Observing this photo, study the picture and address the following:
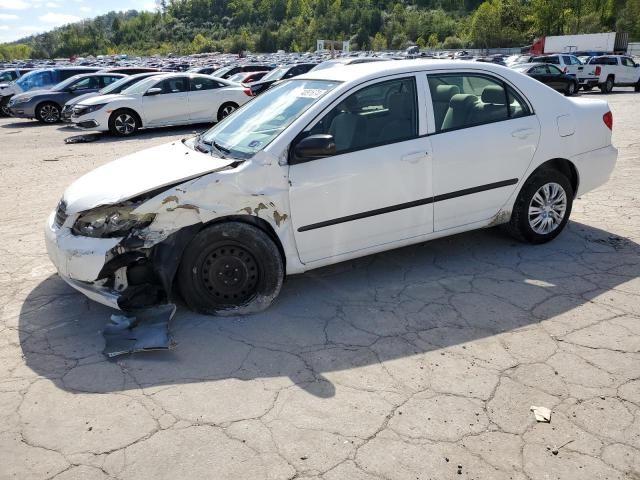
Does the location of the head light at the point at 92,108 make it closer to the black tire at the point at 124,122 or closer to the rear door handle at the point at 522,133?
the black tire at the point at 124,122

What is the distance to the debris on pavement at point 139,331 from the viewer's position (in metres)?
3.50

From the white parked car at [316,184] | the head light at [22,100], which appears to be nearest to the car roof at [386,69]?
the white parked car at [316,184]

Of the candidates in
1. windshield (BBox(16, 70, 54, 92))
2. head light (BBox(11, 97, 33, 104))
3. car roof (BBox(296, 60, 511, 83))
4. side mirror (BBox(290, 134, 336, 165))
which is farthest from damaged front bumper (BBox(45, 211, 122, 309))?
windshield (BBox(16, 70, 54, 92))

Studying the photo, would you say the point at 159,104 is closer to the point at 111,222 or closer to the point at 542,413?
the point at 111,222

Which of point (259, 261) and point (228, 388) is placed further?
point (259, 261)

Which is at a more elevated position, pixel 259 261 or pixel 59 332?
pixel 259 261

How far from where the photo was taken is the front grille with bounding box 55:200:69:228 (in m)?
3.88

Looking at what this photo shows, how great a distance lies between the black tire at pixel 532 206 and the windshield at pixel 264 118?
6.54 ft

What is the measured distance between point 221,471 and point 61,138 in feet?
44.3

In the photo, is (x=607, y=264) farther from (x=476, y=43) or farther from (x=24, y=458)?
(x=476, y=43)

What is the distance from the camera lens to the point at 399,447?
8.68 ft

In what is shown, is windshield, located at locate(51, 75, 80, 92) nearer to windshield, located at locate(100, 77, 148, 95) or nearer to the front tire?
windshield, located at locate(100, 77, 148, 95)

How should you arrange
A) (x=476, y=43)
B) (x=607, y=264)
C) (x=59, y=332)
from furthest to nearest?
(x=476, y=43), (x=607, y=264), (x=59, y=332)

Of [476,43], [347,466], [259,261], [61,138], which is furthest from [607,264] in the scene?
[476,43]
